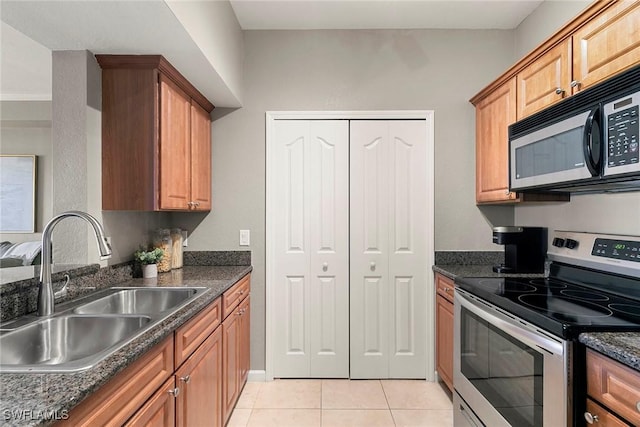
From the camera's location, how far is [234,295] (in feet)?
7.64

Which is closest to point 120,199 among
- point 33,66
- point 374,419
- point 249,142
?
point 33,66

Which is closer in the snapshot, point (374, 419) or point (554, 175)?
point (554, 175)

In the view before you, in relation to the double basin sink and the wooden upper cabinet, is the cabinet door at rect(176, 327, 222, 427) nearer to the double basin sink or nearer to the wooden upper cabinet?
the double basin sink

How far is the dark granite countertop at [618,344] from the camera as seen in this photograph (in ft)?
3.28

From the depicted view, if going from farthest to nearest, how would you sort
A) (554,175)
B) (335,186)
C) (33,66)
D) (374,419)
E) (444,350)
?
(335,186) → (444,350) → (374,419) → (33,66) → (554,175)

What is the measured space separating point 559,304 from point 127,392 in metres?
1.65

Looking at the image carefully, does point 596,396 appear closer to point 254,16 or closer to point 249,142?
point 249,142

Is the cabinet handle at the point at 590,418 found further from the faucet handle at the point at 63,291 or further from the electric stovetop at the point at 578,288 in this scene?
the faucet handle at the point at 63,291

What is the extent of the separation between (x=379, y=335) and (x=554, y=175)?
5.69 ft

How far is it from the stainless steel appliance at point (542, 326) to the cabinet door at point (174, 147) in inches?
71.0

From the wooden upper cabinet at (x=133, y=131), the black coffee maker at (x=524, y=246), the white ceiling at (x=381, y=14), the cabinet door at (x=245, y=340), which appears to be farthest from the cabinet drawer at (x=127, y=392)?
the white ceiling at (x=381, y=14)

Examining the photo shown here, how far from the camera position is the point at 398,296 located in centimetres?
285

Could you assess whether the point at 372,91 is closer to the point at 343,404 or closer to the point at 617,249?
the point at 617,249

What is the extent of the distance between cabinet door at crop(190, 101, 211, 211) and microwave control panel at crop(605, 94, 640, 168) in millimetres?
2263
